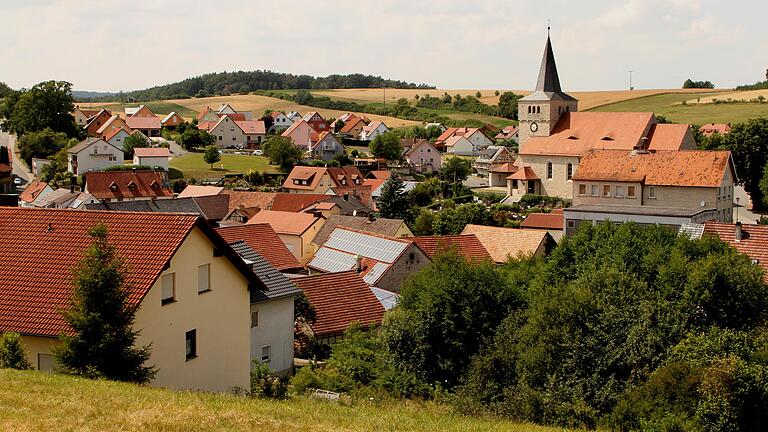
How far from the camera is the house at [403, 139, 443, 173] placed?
110m

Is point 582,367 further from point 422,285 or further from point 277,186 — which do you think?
point 277,186

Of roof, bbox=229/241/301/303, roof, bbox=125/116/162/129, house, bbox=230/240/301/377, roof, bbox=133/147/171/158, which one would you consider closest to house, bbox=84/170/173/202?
roof, bbox=133/147/171/158

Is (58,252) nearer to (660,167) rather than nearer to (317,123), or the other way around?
(660,167)

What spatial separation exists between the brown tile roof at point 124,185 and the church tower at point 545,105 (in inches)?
1352

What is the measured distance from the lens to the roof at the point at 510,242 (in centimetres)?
4688

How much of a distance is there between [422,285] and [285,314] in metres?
4.67

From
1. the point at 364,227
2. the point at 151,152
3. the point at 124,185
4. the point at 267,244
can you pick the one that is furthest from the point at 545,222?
the point at 151,152

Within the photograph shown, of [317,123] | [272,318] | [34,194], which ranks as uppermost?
[317,123]

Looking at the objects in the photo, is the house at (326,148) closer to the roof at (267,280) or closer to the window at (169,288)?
the roof at (267,280)

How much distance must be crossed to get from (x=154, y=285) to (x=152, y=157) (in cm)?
7612

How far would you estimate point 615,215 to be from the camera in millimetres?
47250

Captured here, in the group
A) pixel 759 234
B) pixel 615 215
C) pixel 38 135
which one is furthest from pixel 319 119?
pixel 759 234

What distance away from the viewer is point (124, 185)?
72.1 metres

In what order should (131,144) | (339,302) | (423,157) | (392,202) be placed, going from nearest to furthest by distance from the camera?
(339,302) < (392,202) < (131,144) < (423,157)
